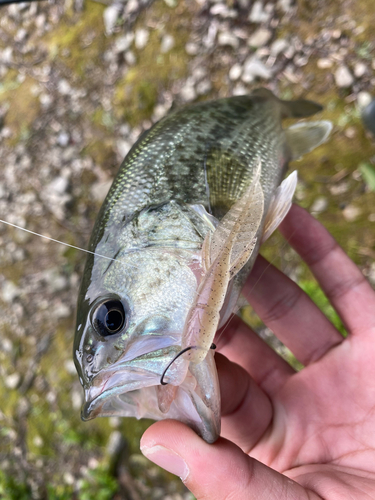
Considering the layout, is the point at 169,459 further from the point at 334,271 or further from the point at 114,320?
the point at 334,271

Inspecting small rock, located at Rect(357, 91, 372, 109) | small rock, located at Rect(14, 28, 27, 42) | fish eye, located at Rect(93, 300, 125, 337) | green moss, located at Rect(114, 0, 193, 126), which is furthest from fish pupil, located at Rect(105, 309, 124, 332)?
small rock, located at Rect(14, 28, 27, 42)

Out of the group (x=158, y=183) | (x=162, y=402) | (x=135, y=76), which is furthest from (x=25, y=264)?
(x=162, y=402)

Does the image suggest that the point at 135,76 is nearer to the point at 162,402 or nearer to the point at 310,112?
the point at 310,112

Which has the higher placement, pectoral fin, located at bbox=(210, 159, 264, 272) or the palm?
pectoral fin, located at bbox=(210, 159, 264, 272)

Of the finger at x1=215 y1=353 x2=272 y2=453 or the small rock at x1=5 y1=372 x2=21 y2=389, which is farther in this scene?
the small rock at x1=5 y1=372 x2=21 y2=389

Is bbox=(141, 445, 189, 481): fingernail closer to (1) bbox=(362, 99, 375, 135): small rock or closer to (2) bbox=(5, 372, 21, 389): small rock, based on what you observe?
(1) bbox=(362, 99, 375, 135): small rock
